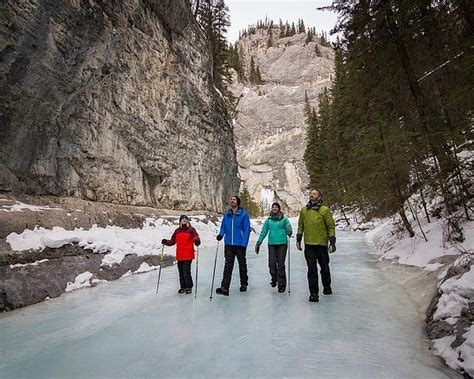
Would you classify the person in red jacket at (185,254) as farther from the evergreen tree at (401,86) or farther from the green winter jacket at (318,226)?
the evergreen tree at (401,86)

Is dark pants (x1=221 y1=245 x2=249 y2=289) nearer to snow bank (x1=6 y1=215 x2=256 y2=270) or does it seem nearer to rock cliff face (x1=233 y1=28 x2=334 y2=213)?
snow bank (x1=6 y1=215 x2=256 y2=270)

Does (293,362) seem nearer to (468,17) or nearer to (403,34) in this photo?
(468,17)

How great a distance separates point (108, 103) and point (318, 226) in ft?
37.8

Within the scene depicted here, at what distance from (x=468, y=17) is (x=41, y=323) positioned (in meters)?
10.3

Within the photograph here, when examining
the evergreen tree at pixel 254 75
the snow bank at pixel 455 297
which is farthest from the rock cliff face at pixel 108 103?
the evergreen tree at pixel 254 75

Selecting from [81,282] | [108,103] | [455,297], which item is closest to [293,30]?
[108,103]

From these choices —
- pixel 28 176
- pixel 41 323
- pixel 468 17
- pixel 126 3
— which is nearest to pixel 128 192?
pixel 28 176

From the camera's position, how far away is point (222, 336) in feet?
13.4

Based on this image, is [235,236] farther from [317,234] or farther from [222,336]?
[222,336]

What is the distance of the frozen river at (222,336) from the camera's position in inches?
126

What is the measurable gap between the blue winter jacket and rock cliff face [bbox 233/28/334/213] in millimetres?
70202

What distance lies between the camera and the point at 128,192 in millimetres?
15203

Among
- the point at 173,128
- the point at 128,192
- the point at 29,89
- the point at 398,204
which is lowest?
the point at 398,204

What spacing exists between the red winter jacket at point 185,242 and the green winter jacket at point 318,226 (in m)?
2.40
